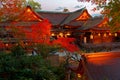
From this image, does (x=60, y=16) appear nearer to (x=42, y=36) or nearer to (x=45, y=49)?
(x=42, y=36)

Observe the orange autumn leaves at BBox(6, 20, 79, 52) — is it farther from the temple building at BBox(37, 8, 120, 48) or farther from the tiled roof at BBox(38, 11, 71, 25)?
the tiled roof at BBox(38, 11, 71, 25)

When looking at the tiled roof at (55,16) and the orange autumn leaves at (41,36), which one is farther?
the tiled roof at (55,16)

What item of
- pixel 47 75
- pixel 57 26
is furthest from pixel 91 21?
pixel 47 75

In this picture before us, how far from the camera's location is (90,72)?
905 centimetres

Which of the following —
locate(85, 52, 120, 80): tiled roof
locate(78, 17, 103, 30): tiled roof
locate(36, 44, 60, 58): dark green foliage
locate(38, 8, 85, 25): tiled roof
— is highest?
locate(38, 8, 85, 25): tiled roof

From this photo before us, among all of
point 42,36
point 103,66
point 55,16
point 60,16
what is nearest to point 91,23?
point 60,16

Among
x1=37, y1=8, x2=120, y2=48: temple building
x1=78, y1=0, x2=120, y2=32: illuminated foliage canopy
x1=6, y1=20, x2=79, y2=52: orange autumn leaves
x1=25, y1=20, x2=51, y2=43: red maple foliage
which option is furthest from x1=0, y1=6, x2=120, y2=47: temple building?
x1=78, y1=0, x2=120, y2=32: illuminated foliage canopy

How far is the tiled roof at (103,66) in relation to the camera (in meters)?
8.87

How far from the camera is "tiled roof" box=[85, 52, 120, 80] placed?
349 inches

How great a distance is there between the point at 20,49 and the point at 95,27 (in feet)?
85.3

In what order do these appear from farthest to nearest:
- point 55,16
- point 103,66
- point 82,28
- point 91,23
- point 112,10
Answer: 1. point 55,16
2. point 91,23
3. point 82,28
4. point 112,10
5. point 103,66

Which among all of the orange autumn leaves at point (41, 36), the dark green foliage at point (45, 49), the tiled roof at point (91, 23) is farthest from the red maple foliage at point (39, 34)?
the tiled roof at point (91, 23)

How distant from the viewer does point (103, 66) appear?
358 inches

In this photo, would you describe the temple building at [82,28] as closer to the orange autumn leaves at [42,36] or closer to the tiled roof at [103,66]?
the orange autumn leaves at [42,36]
